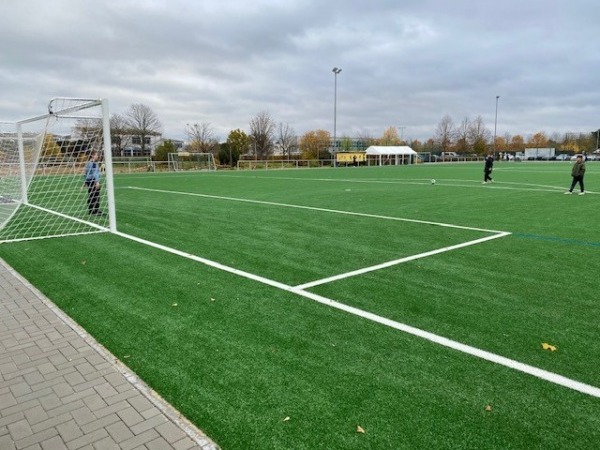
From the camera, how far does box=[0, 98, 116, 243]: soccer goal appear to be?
10.1 m

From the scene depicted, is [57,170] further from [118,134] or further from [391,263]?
[118,134]

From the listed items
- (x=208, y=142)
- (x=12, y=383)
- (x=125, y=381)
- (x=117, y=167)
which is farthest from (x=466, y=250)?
(x=208, y=142)

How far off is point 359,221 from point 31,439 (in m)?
9.20

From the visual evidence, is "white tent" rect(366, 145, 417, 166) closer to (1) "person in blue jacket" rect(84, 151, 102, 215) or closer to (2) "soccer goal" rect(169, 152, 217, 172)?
(2) "soccer goal" rect(169, 152, 217, 172)

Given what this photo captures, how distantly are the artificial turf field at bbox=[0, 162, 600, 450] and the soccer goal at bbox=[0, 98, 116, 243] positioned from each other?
1813 millimetres

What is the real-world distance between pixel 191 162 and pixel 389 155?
38.5 m

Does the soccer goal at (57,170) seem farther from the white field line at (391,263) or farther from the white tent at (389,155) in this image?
the white tent at (389,155)

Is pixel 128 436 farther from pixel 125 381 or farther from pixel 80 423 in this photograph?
pixel 125 381

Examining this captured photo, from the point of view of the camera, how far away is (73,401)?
333cm

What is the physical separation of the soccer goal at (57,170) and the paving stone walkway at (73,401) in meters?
5.93

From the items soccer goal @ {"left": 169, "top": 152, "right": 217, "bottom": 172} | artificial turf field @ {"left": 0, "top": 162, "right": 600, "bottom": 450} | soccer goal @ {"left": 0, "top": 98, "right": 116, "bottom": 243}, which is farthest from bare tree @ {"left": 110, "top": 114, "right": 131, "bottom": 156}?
artificial turf field @ {"left": 0, "top": 162, "right": 600, "bottom": 450}

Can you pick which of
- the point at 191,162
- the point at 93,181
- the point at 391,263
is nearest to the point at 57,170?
the point at 93,181

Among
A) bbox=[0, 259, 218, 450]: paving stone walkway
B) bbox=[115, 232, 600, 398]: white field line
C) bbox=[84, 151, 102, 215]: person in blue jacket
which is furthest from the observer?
bbox=[84, 151, 102, 215]: person in blue jacket

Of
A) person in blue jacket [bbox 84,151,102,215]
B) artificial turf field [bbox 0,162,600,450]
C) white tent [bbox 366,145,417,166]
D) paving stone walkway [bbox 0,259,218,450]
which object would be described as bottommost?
paving stone walkway [bbox 0,259,218,450]
